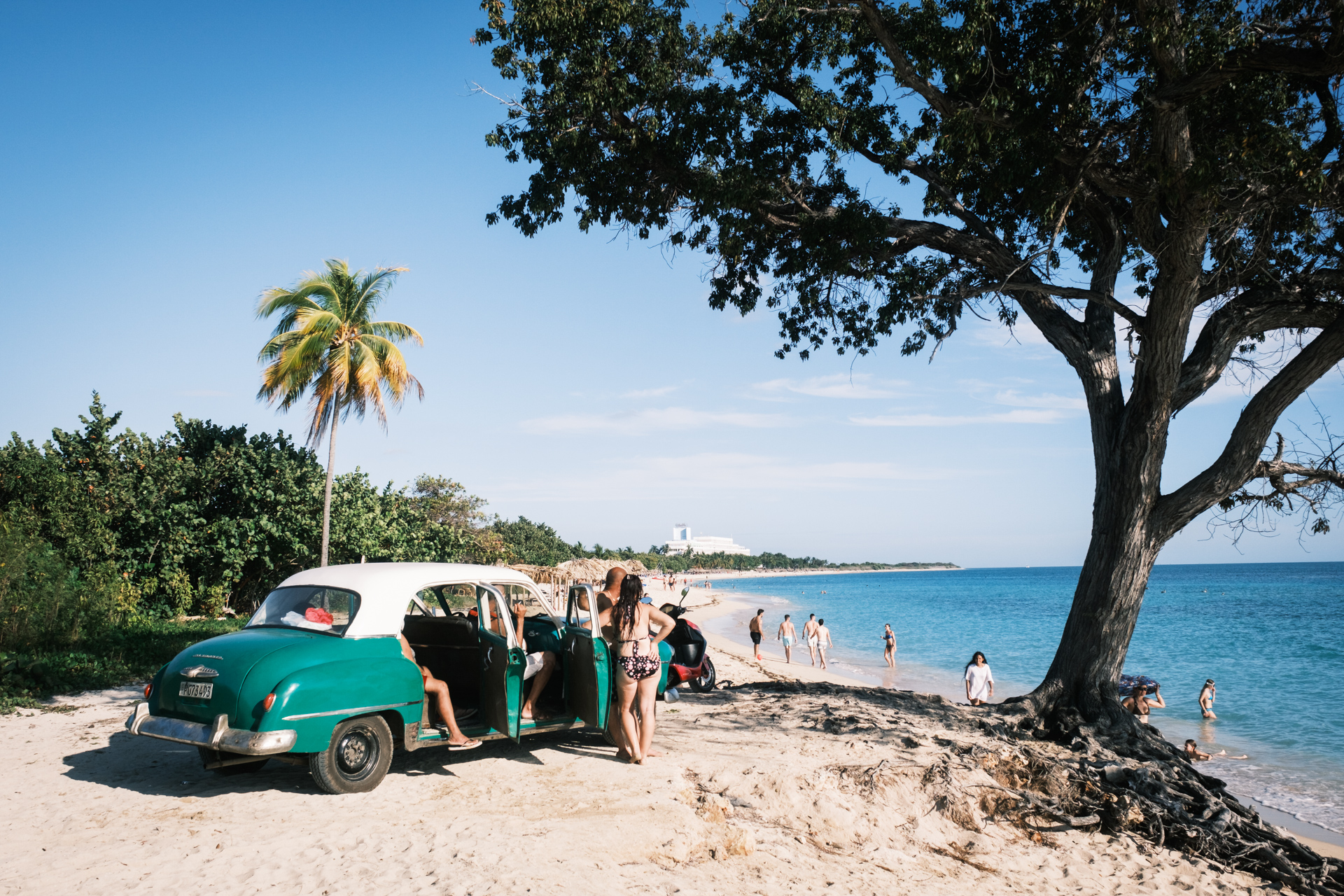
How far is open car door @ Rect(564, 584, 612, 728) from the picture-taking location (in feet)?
24.1

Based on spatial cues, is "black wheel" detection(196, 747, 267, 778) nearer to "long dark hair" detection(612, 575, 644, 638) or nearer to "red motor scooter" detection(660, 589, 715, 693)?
"long dark hair" detection(612, 575, 644, 638)

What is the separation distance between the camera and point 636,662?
23.9ft

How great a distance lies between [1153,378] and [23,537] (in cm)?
1711

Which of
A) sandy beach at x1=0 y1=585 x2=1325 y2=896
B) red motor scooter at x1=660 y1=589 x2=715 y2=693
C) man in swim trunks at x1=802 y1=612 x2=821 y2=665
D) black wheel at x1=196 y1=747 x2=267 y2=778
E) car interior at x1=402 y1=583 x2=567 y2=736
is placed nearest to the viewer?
sandy beach at x1=0 y1=585 x2=1325 y2=896

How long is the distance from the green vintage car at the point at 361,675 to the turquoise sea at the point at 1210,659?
10.1 meters

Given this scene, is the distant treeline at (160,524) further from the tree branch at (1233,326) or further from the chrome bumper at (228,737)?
the tree branch at (1233,326)

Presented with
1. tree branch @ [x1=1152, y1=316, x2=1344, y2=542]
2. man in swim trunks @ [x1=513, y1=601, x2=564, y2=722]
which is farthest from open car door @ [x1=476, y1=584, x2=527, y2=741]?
tree branch @ [x1=1152, y1=316, x2=1344, y2=542]

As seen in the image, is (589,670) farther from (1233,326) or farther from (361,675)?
(1233,326)

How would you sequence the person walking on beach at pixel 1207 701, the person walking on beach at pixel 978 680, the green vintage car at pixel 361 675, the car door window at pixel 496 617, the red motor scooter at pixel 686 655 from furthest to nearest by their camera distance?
the person walking on beach at pixel 1207 701 < the person walking on beach at pixel 978 680 < the red motor scooter at pixel 686 655 < the car door window at pixel 496 617 < the green vintage car at pixel 361 675

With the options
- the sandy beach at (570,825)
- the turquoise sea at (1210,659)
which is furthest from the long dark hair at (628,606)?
the turquoise sea at (1210,659)

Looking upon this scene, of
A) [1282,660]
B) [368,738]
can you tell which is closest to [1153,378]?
[368,738]

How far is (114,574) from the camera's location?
1683 cm

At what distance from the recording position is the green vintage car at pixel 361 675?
5.71 meters

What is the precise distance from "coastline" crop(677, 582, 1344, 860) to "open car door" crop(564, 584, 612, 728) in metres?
6.34
